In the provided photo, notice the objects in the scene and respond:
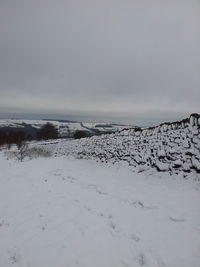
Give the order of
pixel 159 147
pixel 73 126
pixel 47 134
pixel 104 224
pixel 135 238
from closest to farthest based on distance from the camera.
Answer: pixel 135 238 < pixel 104 224 < pixel 159 147 < pixel 47 134 < pixel 73 126

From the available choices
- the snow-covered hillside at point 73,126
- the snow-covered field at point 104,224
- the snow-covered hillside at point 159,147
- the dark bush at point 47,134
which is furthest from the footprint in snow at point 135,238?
the snow-covered hillside at point 73,126

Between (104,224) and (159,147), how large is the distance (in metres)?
5.17

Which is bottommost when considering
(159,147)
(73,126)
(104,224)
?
(73,126)

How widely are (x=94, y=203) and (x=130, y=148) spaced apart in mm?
→ 5224

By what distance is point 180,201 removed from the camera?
21.6ft

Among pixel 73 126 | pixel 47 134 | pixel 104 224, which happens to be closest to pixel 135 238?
pixel 104 224

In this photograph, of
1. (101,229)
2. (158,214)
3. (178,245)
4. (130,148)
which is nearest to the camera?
(178,245)

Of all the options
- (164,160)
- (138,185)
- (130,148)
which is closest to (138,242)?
(138,185)

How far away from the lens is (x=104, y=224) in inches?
214

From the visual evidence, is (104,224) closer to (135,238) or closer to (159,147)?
(135,238)

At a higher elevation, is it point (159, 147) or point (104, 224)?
point (159, 147)

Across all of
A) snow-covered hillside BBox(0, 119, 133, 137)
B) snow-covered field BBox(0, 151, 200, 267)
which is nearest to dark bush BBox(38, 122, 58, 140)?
snow-covered hillside BBox(0, 119, 133, 137)

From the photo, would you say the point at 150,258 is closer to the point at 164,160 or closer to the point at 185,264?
the point at 185,264

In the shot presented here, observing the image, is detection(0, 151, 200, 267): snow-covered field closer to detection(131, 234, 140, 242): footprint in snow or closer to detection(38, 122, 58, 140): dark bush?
detection(131, 234, 140, 242): footprint in snow
